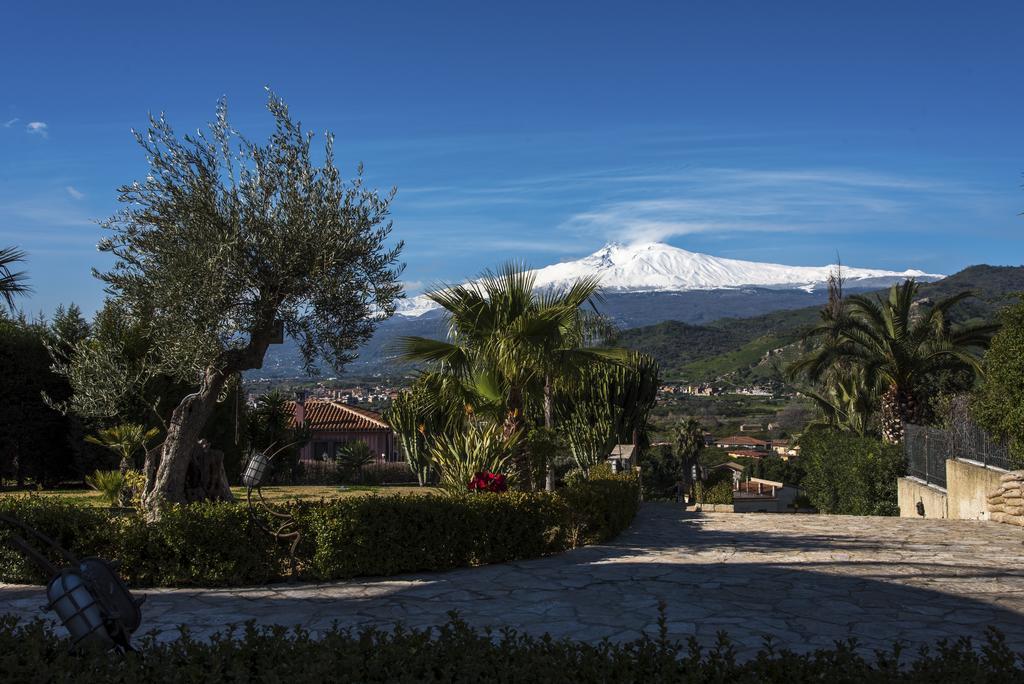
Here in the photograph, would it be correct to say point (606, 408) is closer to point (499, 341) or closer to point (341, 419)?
point (499, 341)

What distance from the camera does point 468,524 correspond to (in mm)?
9867

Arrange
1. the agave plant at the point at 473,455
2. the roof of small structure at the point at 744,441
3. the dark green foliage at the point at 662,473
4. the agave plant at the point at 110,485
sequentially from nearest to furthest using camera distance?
the agave plant at the point at 473,455
the agave plant at the point at 110,485
the dark green foliage at the point at 662,473
the roof of small structure at the point at 744,441

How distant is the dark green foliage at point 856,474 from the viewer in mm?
22328

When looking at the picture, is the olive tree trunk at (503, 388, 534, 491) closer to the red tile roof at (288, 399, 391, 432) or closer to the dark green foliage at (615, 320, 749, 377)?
the red tile roof at (288, 399, 391, 432)

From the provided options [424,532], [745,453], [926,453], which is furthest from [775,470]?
[424,532]

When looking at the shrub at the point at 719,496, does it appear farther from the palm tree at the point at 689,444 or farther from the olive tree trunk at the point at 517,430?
the palm tree at the point at 689,444

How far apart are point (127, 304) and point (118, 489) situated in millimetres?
6323

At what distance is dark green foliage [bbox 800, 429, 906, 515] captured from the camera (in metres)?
22.3

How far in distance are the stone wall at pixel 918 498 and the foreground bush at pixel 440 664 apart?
1529 cm

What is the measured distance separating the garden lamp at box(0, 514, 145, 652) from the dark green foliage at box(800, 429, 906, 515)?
21100 mm

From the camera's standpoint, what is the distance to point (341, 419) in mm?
53688

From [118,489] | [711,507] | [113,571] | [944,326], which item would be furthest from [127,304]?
[944,326]

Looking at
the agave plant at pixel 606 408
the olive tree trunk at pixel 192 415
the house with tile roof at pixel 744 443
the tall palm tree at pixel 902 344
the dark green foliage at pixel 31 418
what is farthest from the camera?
the house with tile roof at pixel 744 443

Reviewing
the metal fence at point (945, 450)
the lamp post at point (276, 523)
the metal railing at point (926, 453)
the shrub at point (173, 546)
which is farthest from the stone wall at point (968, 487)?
the shrub at point (173, 546)
